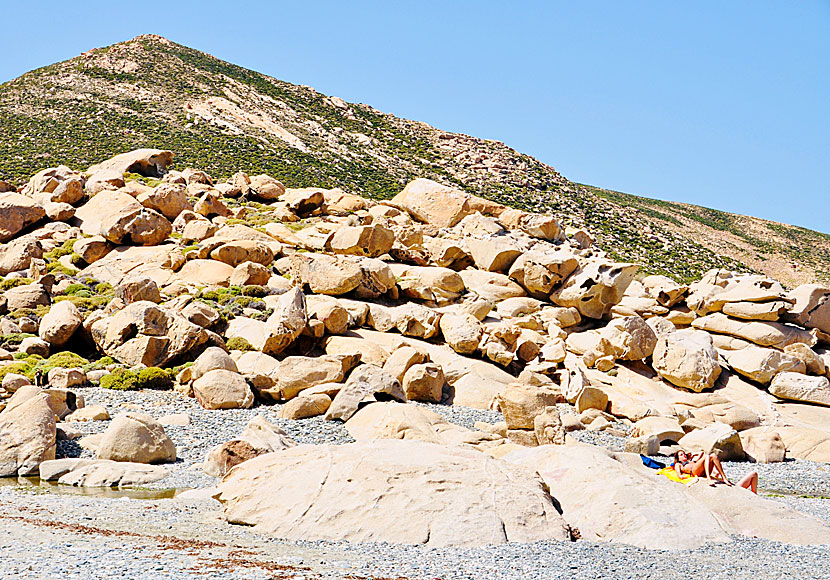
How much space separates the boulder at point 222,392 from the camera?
20.6 meters

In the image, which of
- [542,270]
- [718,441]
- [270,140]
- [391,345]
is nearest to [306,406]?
[391,345]

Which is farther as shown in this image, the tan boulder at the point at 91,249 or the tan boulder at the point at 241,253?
the tan boulder at the point at 91,249

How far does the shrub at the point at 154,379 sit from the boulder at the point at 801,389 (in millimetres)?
20937

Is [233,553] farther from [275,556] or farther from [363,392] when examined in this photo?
[363,392]

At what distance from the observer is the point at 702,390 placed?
2572 centimetres

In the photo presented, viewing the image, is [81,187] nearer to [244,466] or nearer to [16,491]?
[16,491]

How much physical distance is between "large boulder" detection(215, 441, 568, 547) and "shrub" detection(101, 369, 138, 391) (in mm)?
10796

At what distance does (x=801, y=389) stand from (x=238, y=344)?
20.0 meters

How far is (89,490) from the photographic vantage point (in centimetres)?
1416

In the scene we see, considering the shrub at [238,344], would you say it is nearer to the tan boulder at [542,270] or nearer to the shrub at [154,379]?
the shrub at [154,379]

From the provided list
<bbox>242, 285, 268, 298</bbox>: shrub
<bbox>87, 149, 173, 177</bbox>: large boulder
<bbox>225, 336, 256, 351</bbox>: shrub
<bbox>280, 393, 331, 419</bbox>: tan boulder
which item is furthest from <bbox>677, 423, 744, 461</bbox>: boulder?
<bbox>87, 149, 173, 177</bbox>: large boulder

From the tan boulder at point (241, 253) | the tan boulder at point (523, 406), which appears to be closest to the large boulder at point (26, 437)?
the tan boulder at point (523, 406)

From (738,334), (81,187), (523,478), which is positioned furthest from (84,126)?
(523,478)

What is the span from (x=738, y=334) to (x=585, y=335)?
6.16 m
